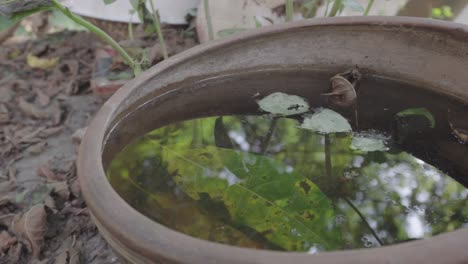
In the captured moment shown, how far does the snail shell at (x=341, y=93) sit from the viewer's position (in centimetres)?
106

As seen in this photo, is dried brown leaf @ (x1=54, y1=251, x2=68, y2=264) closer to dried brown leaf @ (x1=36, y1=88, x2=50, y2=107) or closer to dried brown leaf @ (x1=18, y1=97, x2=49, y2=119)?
dried brown leaf @ (x1=18, y1=97, x2=49, y2=119)

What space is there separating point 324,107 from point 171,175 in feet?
1.42

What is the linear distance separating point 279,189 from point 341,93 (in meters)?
0.33

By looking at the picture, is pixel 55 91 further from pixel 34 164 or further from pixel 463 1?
pixel 463 1

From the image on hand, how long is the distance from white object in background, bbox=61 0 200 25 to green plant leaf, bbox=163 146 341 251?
1.24 metres

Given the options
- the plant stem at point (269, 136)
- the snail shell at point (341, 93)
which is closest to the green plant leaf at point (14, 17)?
the plant stem at point (269, 136)

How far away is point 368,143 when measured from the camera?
1021 millimetres

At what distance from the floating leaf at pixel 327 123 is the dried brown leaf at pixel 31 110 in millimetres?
1166

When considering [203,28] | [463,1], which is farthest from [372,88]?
[463,1]

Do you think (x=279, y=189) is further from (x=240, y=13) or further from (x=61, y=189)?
(x=240, y=13)

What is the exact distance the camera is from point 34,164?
1.55 metres

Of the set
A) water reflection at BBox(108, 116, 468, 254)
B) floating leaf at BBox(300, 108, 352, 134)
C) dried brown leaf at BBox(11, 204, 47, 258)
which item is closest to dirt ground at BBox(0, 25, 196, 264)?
dried brown leaf at BBox(11, 204, 47, 258)

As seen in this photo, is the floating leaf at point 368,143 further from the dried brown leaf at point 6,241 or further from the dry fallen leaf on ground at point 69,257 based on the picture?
the dried brown leaf at point 6,241

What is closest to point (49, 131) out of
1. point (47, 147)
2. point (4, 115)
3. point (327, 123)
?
point (47, 147)
